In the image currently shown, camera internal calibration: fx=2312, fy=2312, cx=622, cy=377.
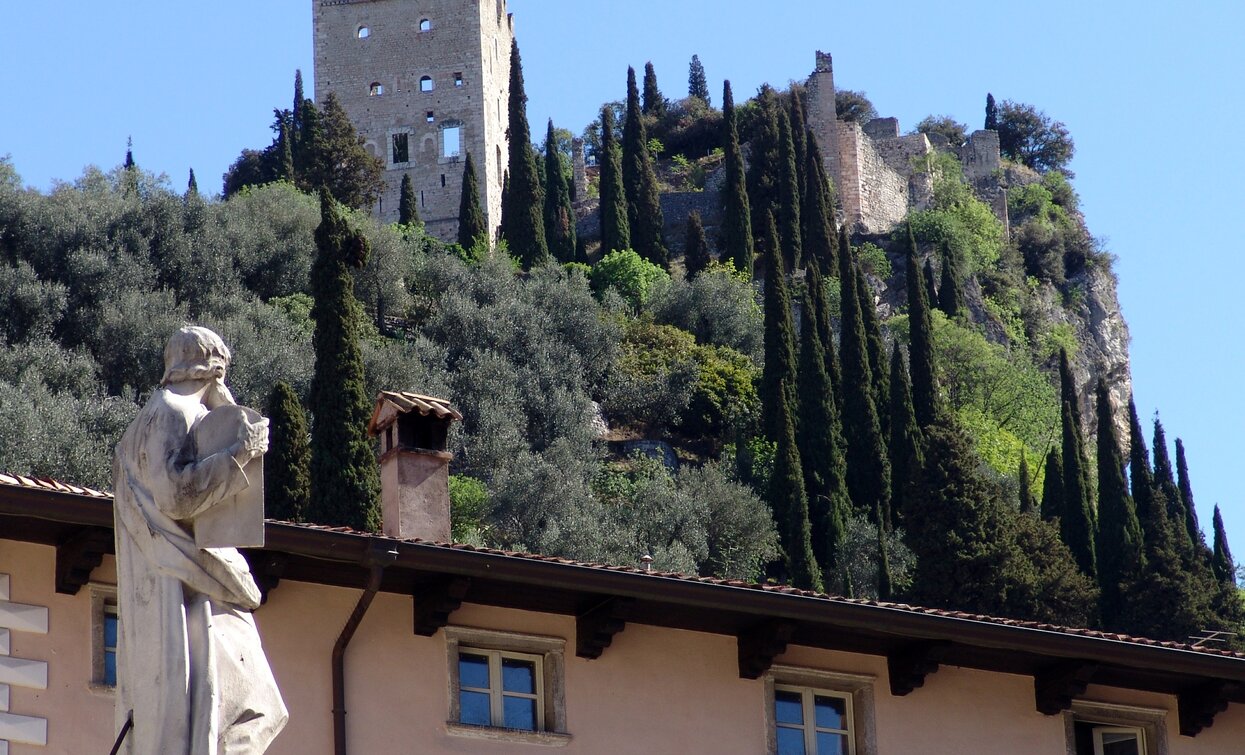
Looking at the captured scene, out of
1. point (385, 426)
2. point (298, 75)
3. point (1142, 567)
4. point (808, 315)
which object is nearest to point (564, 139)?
point (298, 75)

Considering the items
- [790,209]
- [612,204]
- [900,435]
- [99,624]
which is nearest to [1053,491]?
[900,435]

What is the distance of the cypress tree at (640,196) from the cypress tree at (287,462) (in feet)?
138

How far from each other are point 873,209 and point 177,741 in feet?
299

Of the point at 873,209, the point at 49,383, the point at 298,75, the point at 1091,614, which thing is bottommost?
the point at 1091,614

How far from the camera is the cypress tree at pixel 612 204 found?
81.0m

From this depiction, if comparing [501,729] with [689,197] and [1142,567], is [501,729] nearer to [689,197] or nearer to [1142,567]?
[1142,567]

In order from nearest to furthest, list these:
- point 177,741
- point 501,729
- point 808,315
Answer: point 177,741
point 501,729
point 808,315

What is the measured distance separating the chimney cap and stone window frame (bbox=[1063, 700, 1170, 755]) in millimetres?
5784

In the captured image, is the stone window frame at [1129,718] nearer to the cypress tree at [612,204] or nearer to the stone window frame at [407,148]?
the cypress tree at [612,204]

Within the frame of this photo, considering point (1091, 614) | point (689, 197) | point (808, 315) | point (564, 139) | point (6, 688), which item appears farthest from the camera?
point (564, 139)

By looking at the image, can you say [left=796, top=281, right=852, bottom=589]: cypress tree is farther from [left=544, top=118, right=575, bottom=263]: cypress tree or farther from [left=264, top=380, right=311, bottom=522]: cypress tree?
[left=544, top=118, right=575, bottom=263]: cypress tree

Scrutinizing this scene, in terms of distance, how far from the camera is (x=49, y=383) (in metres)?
53.7

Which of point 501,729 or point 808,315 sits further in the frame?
point 808,315

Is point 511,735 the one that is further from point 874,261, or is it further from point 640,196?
point 874,261
